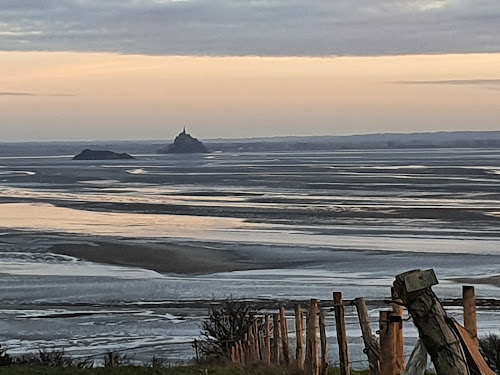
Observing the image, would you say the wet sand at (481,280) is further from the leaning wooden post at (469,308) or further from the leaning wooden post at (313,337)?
the leaning wooden post at (469,308)

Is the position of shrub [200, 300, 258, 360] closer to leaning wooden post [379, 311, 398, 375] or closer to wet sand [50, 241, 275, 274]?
leaning wooden post [379, 311, 398, 375]

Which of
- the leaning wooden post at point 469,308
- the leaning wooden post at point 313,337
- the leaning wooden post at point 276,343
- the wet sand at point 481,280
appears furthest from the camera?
the wet sand at point 481,280

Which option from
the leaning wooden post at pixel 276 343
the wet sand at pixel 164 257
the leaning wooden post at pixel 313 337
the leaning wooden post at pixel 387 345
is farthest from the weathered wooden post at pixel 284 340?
the wet sand at pixel 164 257

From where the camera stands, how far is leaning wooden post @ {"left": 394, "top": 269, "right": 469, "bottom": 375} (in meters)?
4.88

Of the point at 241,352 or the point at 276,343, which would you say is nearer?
the point at 276,343

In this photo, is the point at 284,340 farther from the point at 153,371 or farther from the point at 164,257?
the point at 164,257

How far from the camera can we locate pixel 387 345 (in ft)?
25.8

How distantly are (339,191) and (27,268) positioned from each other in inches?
1554

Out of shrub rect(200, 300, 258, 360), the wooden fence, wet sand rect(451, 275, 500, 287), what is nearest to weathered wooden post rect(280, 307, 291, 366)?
the wooden fence

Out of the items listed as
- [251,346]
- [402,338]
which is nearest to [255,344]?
[251,346]

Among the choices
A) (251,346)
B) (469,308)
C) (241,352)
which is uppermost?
(469,308)

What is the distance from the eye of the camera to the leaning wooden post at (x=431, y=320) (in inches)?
192

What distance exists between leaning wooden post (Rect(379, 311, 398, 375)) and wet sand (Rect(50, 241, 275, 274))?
26.8 metres

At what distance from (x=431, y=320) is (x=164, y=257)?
109ft
